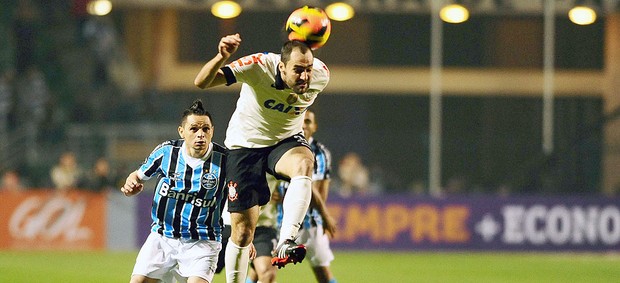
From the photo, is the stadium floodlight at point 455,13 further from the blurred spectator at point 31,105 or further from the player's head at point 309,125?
the player's head at point 309,125

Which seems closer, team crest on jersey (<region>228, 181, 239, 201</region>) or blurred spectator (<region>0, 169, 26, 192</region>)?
team crest on jersey (<region>228, 181, 239, 201</region>)

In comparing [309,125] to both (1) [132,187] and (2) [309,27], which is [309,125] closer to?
(2) [309,27]

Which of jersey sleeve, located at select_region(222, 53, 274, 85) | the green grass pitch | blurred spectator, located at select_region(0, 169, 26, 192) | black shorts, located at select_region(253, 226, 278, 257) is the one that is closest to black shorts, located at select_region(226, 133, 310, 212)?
jersey sleeve, located at select_region(222, 53, 274, 85)

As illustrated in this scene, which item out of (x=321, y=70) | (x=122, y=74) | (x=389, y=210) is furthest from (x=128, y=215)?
(x=321, y=70)

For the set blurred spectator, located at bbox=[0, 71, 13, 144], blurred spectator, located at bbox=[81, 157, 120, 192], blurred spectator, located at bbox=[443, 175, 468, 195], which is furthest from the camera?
blurred spectator, located at bbox=[0, 71, 13, 144]

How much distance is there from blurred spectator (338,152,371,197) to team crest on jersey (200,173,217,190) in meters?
13.2

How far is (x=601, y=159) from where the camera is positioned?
2327 cm

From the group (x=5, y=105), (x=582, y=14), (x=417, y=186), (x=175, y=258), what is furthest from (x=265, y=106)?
(x=5, y=105)

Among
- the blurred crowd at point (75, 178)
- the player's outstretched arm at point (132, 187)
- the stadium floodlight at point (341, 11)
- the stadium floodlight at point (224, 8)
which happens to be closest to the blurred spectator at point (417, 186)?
the stadium floodlight at point (341, 11)

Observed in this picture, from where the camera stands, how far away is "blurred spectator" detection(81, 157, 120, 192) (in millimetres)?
21750

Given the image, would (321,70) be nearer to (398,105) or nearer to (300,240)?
(300,240)

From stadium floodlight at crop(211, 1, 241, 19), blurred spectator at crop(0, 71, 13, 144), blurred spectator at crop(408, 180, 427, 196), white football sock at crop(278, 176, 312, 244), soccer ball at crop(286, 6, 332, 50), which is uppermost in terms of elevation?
stadium floodlight at crop(211, 1, 241, 19)

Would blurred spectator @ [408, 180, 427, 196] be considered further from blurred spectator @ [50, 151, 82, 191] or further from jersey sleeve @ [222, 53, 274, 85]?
jersey sleeve @ [222, 53, 274, 85]

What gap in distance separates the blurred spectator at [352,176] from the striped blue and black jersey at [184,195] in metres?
13.2
